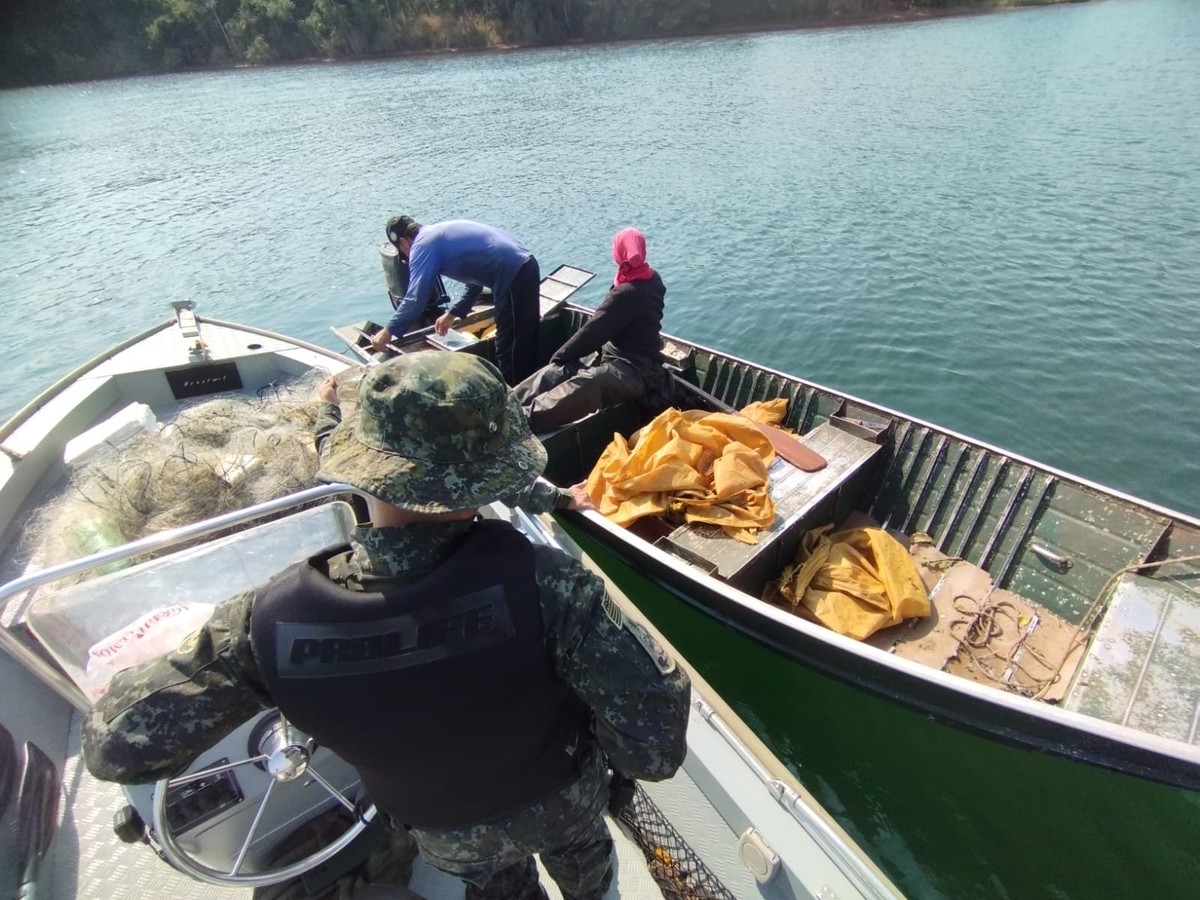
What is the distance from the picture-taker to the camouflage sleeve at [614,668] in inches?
65.9

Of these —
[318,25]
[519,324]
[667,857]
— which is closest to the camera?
→ [667,857]

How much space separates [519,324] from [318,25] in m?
58.7

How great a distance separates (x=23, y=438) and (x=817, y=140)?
21.4 metres

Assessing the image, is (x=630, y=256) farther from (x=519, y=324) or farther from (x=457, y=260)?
(x=457, y=260)

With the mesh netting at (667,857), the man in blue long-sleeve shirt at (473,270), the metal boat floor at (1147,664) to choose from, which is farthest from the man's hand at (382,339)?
the metal boat floor at (1147,664)

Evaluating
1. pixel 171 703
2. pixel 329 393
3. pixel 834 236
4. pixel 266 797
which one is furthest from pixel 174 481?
pixel 834 236

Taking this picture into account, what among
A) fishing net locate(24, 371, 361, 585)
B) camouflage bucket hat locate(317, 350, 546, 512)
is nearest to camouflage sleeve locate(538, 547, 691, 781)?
camouflage bucket hat locate(317, 350, 546, 512)

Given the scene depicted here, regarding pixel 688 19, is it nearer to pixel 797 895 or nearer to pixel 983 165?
pixel 983 165

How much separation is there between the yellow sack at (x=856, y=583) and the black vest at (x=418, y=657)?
3.79 m

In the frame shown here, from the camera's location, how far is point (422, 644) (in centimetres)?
157

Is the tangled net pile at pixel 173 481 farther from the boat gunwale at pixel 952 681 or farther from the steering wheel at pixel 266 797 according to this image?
the boat gunwale at pixel 952 681

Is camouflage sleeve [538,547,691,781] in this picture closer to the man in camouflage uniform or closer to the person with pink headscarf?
the man in camouflage uniform

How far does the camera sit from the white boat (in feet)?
7.57

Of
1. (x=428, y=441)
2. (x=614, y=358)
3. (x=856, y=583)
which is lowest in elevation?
(x=856, y=583)
